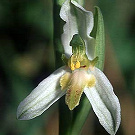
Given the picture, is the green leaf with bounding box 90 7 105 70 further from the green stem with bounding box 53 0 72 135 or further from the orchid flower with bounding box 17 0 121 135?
the green stem with bounding box 53 0 72 135

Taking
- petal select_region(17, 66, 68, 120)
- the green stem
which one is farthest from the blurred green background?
petal select_region(17, 66, 68, 120)

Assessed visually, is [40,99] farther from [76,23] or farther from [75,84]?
[76,23]

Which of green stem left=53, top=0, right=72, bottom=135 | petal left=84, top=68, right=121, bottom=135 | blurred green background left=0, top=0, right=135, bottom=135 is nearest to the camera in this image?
petal left=84, top=68, right=121, bottom=135

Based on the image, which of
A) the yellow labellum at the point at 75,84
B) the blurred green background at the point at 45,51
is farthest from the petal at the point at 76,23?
the blurred green background at the point at 45,51

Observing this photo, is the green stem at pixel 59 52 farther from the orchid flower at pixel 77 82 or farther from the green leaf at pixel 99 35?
the green leaf at pixel 99 35

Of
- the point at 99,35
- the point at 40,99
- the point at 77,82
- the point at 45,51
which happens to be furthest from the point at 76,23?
the point at 45,51

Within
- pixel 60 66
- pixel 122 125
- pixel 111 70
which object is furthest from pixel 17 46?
pixel 60 66
